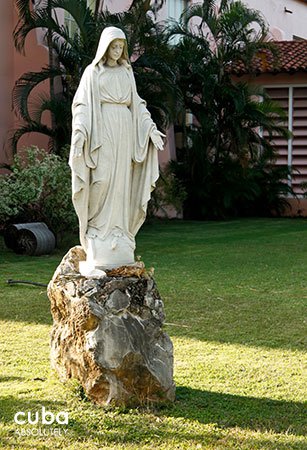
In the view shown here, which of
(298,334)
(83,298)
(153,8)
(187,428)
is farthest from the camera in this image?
(153,8)

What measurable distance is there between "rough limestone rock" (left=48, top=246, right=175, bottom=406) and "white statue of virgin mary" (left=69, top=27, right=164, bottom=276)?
205 mm

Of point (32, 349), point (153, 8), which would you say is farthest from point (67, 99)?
point (32, 349)

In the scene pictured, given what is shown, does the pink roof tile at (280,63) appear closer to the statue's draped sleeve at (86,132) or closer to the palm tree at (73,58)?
the palm tree at (73,58)

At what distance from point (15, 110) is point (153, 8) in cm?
369

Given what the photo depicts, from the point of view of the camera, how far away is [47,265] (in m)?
11.7

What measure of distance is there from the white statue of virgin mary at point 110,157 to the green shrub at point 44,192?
22.6 ft

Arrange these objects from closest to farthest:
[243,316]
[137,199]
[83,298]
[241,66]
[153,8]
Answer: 1. [83,298]
2. [137,199]
3. [243,316]
4. [153,8]
5. [241,66]

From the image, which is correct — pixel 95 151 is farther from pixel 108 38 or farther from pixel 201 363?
pixel 201 363

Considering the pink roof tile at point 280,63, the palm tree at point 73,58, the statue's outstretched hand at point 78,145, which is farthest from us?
the pink roof tile at point 280,63

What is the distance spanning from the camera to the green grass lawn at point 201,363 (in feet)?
17.0

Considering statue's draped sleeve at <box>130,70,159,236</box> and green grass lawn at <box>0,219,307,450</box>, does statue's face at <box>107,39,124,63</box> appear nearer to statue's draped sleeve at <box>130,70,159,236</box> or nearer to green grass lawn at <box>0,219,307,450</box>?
statue's draped sleeve at <box>130,70,159,236</box>

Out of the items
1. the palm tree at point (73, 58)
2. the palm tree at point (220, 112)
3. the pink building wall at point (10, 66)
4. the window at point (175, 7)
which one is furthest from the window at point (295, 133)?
the pink building wall at point (10, 66)

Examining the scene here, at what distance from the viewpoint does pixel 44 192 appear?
13.1m

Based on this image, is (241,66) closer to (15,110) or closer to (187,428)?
(15,110)
